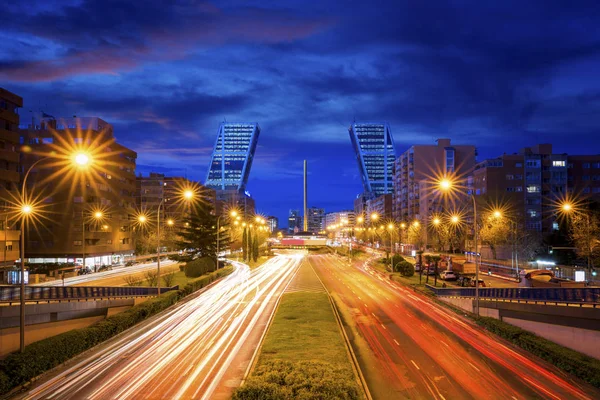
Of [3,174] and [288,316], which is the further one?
[3,174]

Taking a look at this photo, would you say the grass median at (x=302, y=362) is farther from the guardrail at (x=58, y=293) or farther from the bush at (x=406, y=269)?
the bush at (x=406, y=269)

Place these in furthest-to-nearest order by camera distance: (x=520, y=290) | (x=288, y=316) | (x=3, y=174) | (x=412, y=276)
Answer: (x=412, y=276) → (x=3, y=174) → (x=288, y=316) → (x=520, y=290)

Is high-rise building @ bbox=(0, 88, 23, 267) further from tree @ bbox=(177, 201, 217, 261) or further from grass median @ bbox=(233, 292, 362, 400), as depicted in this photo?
Answer: grass median @ bbox=(233, 292, 362, 400)

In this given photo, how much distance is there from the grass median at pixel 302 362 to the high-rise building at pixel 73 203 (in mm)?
50119

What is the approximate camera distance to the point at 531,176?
92938 millimetres

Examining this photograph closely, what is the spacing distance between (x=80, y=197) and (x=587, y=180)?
316ft

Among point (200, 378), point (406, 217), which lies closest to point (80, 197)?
point (200, 378)

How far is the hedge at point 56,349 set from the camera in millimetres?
19031

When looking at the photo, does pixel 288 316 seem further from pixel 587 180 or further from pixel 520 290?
pixel 587 180

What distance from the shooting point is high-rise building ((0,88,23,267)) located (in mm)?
53312

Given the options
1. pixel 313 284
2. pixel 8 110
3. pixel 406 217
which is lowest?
pixel 313 284

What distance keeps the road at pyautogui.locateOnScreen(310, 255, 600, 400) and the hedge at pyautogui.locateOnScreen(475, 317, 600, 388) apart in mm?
444

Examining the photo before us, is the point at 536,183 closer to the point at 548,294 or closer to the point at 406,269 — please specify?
the point at 406,269

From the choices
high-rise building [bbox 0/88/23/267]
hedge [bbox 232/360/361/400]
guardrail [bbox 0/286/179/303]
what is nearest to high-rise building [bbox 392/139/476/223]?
Result: high-rise building [bbox 0/88/23/267]
